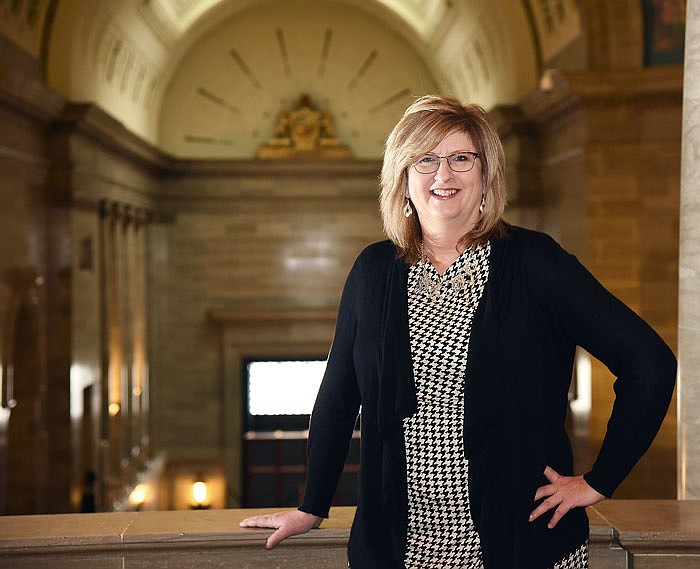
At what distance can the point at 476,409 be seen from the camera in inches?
114

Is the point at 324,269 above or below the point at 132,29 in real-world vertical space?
below

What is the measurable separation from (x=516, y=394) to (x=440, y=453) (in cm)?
27

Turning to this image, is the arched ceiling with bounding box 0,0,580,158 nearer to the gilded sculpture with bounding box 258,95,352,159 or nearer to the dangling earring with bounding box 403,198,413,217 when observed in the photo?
the gilded sculpture with bounding box 258,95,352,159

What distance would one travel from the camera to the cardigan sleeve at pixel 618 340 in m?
2.93

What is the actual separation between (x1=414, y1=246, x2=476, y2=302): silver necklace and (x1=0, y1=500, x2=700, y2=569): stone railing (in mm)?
1153

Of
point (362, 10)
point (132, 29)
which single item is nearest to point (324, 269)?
point (362, 10)

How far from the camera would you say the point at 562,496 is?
3.00 metres

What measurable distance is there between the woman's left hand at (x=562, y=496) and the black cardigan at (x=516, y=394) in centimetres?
3

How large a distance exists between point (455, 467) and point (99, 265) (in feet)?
56.1

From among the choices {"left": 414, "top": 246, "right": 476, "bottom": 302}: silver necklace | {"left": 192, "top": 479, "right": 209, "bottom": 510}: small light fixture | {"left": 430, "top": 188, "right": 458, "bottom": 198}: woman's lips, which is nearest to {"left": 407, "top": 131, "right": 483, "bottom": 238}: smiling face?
{"left": 430, "top": 188, "right": 458, "bottom": 198}: woman's lips

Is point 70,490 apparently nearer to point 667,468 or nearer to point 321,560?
point 667,468

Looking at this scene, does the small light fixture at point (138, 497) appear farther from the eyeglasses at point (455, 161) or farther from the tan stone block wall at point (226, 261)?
the eyeglasses at point (455, 161)

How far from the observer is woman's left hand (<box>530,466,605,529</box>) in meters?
2.99

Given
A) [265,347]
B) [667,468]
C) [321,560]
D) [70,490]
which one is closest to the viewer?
[321,560]
